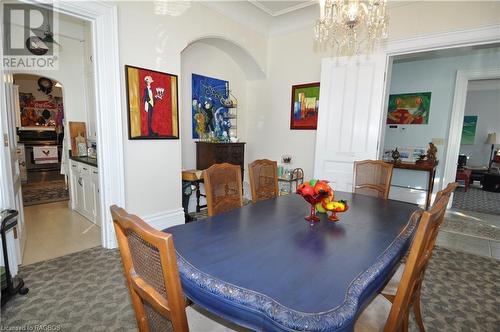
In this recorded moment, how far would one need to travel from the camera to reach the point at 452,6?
2834 millimetres

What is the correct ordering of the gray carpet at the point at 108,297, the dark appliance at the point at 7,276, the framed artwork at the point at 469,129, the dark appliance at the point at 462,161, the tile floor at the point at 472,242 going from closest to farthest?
1. the gray carpet at the point at 108,297
2. the dark appliance at the point at 7,276
3. the tile floor at the point at 472,242
4. the dark appliance at the point at 462,161
5. the framed artwork at the point at 469,129

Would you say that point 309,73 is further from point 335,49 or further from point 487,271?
point 487,271

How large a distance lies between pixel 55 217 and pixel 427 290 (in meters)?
4.75

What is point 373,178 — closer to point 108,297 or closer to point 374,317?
point 374,317

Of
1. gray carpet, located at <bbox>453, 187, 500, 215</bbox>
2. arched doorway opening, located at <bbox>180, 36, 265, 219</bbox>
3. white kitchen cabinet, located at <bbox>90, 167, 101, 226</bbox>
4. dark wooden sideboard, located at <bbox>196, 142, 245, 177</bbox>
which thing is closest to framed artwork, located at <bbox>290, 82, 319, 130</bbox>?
arched doorway opening, located at <bbox>180, 36, 265, 219</bbox>

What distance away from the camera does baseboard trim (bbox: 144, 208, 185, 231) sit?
3.07 meters

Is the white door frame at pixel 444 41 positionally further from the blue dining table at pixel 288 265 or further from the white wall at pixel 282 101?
the blue dining table at pixel 288 265

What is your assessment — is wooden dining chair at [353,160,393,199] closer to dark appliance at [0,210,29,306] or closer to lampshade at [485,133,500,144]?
dark appliance at [0,210,29,306]

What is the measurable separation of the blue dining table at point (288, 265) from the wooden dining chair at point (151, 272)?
17 cm

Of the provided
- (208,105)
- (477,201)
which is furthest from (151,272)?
(477,201)

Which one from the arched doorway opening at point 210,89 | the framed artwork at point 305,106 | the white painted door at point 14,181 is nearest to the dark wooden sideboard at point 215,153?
the arched doorway opening at point 210,89

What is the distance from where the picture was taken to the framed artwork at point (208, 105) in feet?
13.1

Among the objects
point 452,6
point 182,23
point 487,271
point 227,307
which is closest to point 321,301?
point 227,307

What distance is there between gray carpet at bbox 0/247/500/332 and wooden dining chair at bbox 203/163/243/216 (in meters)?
0.98
